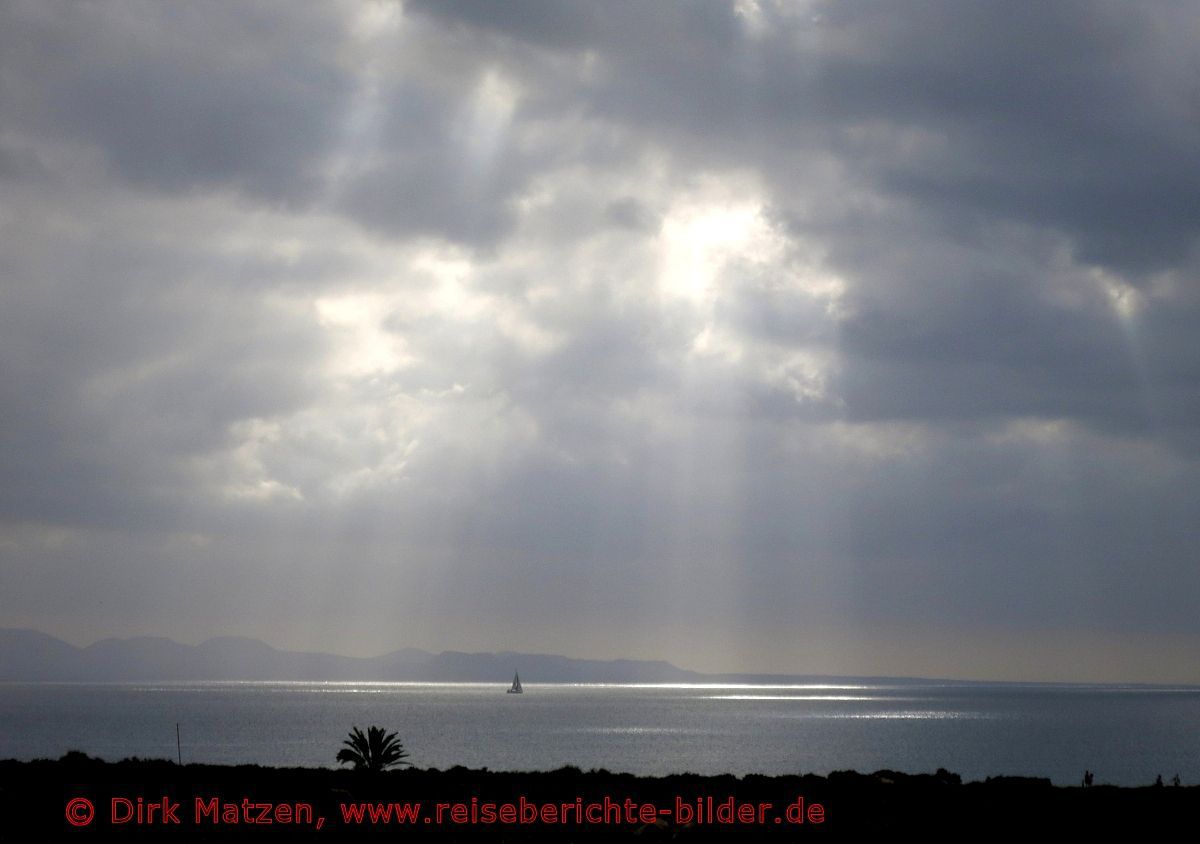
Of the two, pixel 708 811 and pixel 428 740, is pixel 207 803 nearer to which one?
pixel 708 811

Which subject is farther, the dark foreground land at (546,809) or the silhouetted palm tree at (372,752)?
the silhouetted palm tree at (372,752)

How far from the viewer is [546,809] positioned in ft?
127

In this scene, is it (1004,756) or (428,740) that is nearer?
(1004,756)

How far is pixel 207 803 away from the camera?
4000 centimetres

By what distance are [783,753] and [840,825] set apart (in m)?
117

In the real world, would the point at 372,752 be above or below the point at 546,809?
above

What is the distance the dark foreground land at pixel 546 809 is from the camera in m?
35.4

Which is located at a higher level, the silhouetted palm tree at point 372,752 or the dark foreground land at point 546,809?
the silhouetted palm tree at point 372,752

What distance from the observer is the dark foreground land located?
35.4 meters

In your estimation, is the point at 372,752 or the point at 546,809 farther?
the point at 372,752

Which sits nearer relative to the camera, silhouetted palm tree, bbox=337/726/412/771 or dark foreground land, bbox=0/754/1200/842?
dark foreground land, bbox=0/754/1200/842

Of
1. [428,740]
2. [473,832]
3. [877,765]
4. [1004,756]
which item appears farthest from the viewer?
[428,740]

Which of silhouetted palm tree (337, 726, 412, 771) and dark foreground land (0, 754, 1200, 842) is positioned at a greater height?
silhouetted palm tree (337, 726, 412, 771)

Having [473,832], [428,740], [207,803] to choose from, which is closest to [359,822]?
[473,832]
